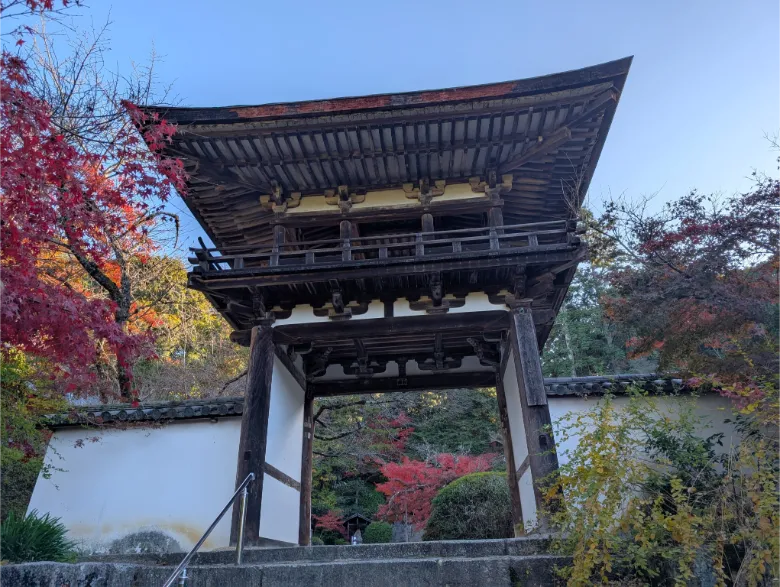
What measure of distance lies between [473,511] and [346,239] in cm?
652

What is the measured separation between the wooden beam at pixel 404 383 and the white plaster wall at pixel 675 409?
8.02 ft

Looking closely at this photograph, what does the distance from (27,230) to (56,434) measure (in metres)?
4.06

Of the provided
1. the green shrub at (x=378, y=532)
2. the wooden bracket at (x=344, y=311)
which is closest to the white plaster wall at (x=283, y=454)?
the wooden bracket at (x=344, y=311)

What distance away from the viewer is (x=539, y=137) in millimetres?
7750

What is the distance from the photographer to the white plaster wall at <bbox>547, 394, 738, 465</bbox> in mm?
7133

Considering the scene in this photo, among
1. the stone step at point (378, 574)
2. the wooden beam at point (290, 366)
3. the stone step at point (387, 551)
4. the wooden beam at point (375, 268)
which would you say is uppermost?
the wooden beam at point (375, 268)

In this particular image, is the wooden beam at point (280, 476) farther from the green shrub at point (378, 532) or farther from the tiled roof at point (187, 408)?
the green shrub at point (378, 532)

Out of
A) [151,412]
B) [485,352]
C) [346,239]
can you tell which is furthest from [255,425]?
[485,352]

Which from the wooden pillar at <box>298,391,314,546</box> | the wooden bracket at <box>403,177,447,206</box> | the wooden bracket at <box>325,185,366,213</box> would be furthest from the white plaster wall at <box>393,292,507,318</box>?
the wooden pillar at <box>298,391,314,546</box>

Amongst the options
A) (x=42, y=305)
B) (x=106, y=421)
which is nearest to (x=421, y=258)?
(x=42, y=305)

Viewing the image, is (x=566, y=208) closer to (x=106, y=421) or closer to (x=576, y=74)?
(x=576, y=74)

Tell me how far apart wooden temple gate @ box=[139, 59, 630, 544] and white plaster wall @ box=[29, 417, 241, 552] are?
978mm

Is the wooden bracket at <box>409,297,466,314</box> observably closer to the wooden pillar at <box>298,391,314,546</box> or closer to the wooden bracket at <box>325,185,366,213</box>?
the wooden bracket at <box>325,185,366,213</box>

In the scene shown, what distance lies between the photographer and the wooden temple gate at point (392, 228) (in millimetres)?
7117
